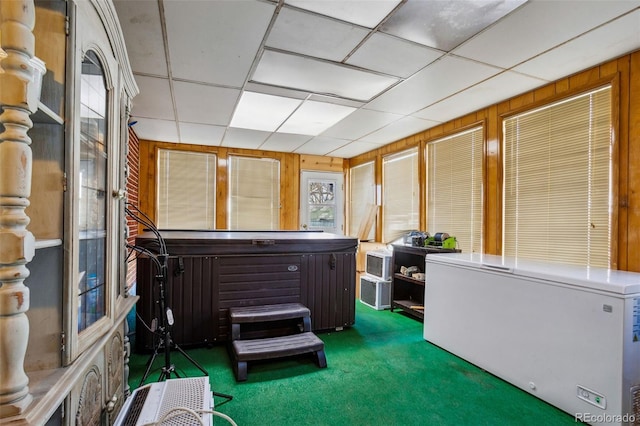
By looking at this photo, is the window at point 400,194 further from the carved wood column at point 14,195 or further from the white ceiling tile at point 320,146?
the carved wood column at point 14,195

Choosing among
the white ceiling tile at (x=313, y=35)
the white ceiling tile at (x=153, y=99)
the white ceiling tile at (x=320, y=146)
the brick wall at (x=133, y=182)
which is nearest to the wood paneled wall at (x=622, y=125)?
the white ceiling tile at (x=313, y=35)

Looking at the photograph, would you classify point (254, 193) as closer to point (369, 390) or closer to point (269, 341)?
point (269, 341)

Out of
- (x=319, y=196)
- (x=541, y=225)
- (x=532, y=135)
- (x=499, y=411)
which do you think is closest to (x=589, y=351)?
(x=499, y=411)

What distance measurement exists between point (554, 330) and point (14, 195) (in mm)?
2906

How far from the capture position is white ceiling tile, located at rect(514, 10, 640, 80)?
211 centimetres

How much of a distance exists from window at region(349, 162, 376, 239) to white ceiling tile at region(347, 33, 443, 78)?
314 centimetres

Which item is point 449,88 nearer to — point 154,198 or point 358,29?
point 358,29

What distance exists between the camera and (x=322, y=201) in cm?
655

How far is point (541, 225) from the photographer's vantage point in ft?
10.1

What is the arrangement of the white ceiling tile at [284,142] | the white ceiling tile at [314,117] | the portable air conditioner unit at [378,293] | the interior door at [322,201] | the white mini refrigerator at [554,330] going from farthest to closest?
1. the interior door at [322,201]
2. the white ceiling tile at [284,142]
3. the portable air conditioner unit at [378,293]
4. the white ceiling tile at [314,117]
5. the white mini refrigerator at [554,330]

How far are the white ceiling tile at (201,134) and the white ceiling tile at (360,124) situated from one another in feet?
5.48

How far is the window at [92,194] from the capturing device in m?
1.25

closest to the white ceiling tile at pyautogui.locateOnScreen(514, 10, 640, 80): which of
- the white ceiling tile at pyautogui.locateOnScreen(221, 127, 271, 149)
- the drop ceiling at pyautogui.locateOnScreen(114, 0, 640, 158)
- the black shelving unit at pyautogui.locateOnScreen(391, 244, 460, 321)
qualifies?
the drop ceiling at pyautogui.locateOnScreen(114, 0, 640, 158)

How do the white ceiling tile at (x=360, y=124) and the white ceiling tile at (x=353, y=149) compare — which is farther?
the white ceiling tile at (x=353, y=149)
